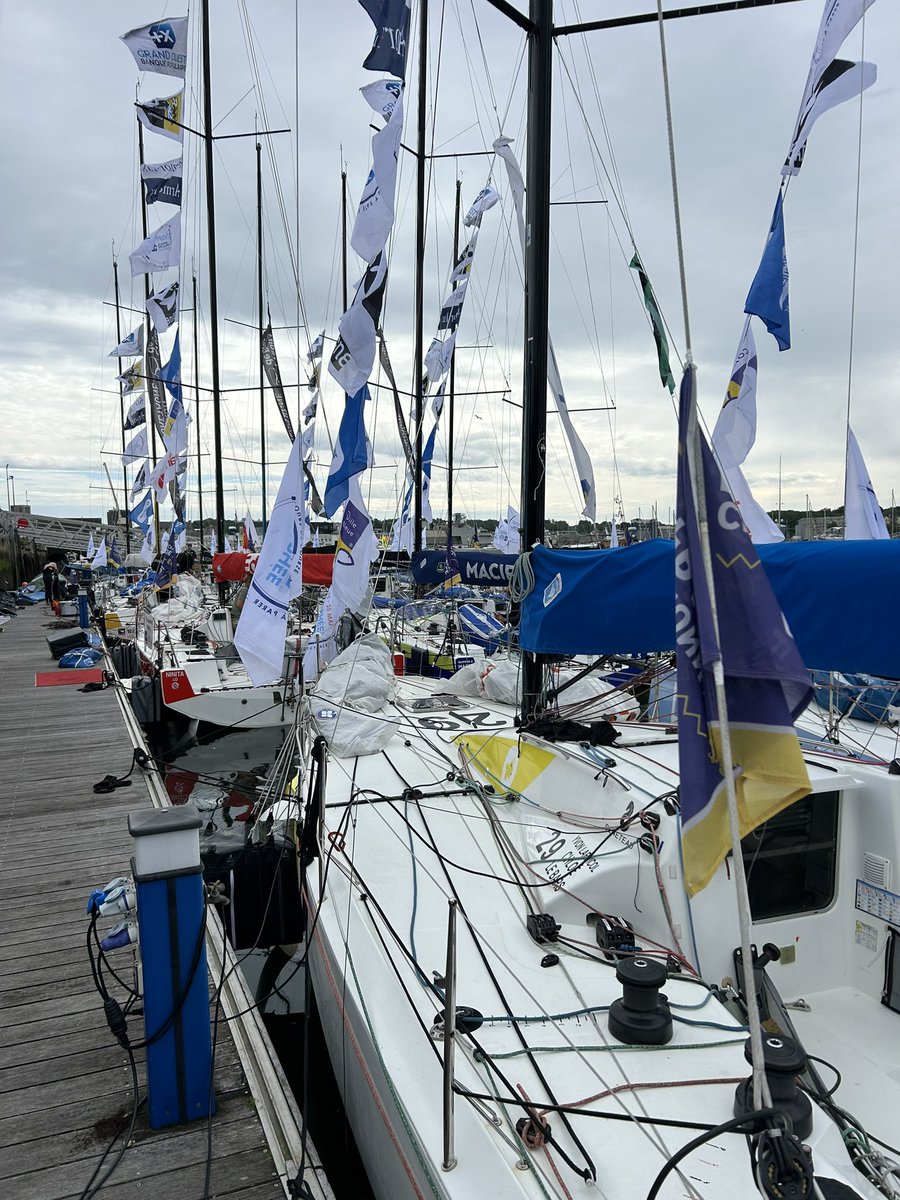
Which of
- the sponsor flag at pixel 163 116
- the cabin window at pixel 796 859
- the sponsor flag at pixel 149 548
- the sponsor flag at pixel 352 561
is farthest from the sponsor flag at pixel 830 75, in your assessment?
the sponsor flag at pixel 149 548

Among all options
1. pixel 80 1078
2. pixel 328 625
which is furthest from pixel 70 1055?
pixel 328 625

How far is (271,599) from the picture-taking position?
16.4 feet

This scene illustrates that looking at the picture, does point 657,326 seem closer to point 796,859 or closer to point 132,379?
point 796,859

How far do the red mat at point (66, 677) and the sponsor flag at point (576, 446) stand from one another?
28.4 ft

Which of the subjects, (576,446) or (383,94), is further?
(576,446)

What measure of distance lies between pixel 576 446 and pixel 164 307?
900 centimetres

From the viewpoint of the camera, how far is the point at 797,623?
329 centimetres

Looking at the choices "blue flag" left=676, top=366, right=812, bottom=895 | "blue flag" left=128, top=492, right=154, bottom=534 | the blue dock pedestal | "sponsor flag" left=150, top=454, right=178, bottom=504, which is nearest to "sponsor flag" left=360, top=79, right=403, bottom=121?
"blue flag" left=676, top=366, right=812, bottom=895

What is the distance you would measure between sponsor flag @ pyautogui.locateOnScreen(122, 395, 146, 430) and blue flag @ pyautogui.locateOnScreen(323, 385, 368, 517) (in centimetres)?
1842

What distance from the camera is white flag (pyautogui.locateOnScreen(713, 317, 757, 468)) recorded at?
6477 mm

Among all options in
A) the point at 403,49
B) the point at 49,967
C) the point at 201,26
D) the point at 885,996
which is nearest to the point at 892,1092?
the point at 885,996

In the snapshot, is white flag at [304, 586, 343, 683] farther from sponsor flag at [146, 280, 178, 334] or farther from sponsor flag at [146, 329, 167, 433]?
sponsor flag at [146, 329, 167, 433]

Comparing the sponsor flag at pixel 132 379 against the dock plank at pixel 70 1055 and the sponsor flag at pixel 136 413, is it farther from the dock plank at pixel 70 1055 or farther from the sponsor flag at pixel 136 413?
the dock plank at pixel 70 1055

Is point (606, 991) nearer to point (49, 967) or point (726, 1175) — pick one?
point (726, 1175)
